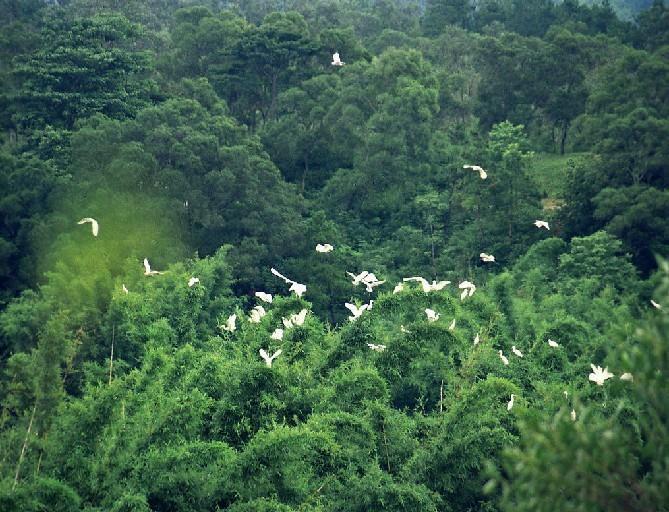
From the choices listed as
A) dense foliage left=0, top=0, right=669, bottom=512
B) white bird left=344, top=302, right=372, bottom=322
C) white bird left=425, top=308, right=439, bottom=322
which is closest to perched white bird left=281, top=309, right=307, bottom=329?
dense foliage left=0, top=0, right=669, bottom=512

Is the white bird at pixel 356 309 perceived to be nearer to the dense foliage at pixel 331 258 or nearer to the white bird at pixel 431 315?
the dense foliage at pixel 331 258

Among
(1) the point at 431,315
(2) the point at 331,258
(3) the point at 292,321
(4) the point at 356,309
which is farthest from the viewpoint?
(2) the point at 331,258

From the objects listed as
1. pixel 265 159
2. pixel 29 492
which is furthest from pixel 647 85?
pixel 29 492

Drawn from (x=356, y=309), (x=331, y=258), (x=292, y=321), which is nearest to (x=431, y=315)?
(x=356, y=309)

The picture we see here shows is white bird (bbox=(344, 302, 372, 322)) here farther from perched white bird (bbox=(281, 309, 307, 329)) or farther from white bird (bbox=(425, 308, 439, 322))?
white bird (bbox=(425, 308, 439, 322))

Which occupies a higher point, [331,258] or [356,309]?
[356,309]

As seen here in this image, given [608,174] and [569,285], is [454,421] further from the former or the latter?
[608,174]

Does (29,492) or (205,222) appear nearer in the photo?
(29,492)

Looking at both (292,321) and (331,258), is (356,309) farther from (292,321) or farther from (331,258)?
(331,258)
